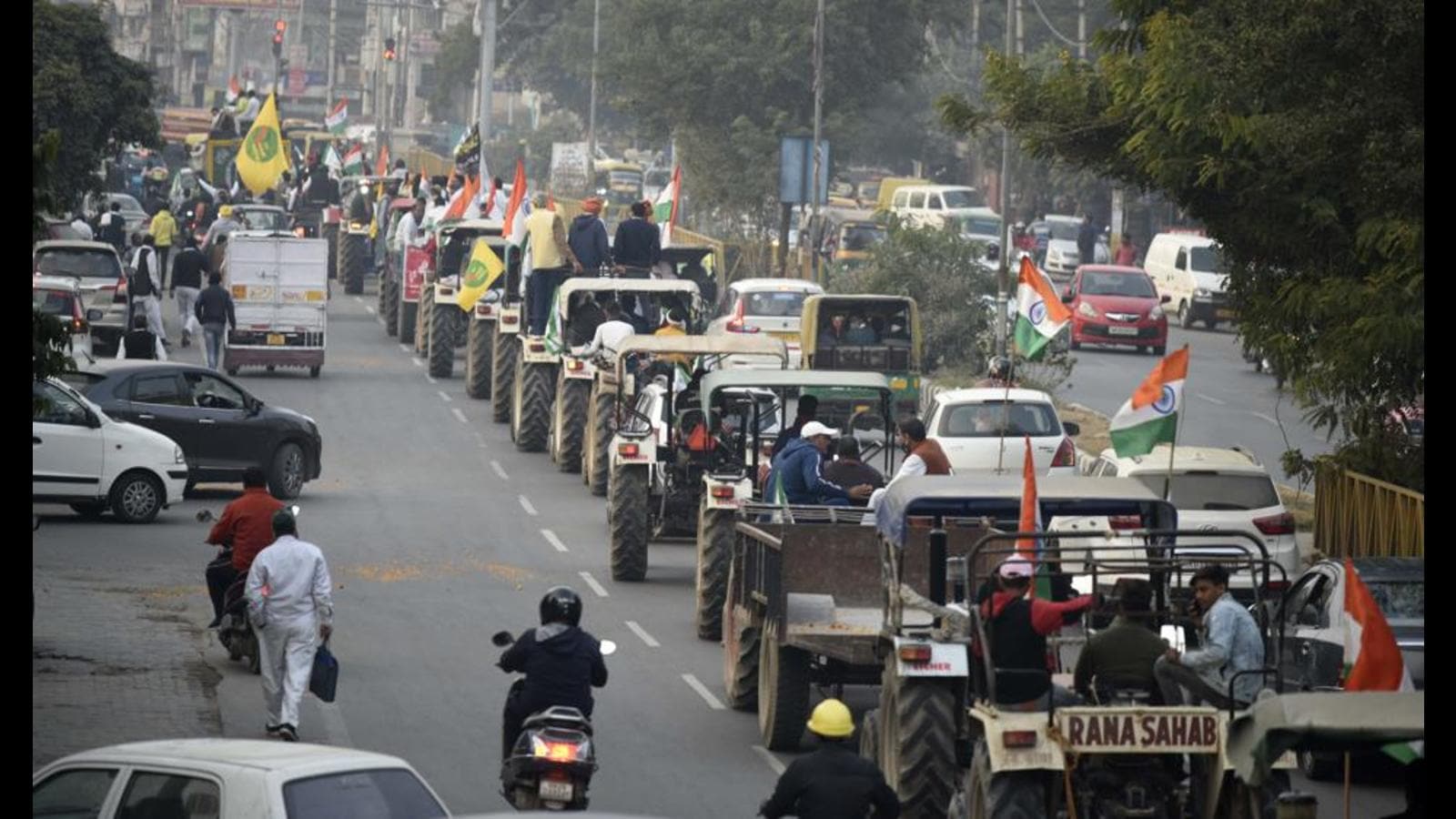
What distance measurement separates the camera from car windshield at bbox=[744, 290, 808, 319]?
4325 cm

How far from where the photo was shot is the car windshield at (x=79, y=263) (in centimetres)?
4203

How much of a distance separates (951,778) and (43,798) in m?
5.08

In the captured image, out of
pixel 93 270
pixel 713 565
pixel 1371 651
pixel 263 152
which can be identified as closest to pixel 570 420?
pixel 713 565

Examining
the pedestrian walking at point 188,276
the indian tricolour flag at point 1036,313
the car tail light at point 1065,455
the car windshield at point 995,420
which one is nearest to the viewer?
the indian tricolour flag at point 1036,313

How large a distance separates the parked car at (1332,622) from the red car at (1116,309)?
31.9m

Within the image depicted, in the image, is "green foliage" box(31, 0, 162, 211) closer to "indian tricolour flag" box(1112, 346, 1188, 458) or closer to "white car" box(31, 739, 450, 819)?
"indian tricolour flag" box(1112, 346, 1188, 458)

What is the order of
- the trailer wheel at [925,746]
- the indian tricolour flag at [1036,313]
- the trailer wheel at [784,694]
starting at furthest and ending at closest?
the indian tricolour flag at [1036,313] < the trailer wheel at [784,694] < the trailer wheel at [925,746]

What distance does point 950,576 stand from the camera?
1672cm

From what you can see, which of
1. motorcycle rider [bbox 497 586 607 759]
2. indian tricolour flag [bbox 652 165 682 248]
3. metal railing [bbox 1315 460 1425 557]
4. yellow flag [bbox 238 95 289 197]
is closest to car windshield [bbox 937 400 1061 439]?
metal railing [bbox 1315 460 1425 557]

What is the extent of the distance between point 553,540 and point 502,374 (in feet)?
29.5

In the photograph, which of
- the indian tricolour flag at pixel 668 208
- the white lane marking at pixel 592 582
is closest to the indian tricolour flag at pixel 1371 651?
the white lane marking at pixel 592 582

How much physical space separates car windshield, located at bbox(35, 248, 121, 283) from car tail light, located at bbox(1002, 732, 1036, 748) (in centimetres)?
3071

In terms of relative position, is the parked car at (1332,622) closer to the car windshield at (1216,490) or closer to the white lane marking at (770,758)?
the white lane marking at (770,758)

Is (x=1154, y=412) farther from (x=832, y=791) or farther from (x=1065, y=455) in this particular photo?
(x=1065, y=455)
